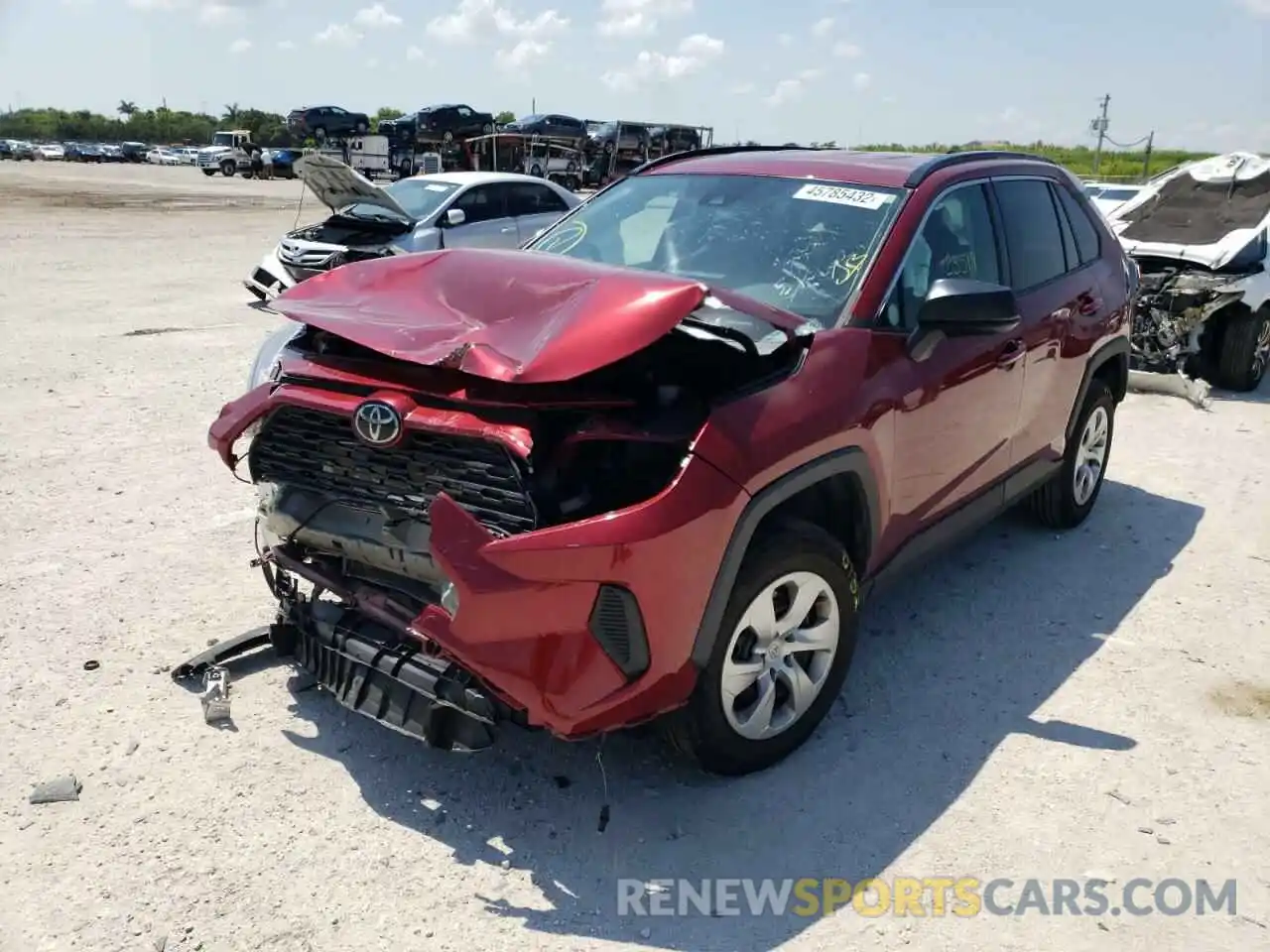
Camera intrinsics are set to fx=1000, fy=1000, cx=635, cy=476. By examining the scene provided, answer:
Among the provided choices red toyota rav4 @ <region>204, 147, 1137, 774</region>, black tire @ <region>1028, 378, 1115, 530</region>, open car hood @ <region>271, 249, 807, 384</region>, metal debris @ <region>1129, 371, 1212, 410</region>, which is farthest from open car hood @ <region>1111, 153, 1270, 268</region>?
open car hood @ <region>271, 249, 807, 384</region>

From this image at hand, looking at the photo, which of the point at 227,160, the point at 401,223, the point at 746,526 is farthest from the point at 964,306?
the point at 227,160

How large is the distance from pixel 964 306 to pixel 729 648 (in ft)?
4.62

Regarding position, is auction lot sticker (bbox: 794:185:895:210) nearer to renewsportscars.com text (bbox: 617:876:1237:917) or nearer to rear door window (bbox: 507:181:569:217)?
renewsportscars.com text (bbox: 617:876:1237:917)

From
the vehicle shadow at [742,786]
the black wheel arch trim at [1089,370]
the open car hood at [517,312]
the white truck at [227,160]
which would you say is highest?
the white truck at [227,160]

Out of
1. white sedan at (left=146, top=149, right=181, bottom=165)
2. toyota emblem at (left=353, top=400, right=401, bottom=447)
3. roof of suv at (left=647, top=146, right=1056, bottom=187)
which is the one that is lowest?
toyota emblem at (left=353, top=400, right=401, bottom=447)

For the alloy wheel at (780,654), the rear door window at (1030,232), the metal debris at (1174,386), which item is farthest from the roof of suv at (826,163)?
the metal debris at (1174,386)

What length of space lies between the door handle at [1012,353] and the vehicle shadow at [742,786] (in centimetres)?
114

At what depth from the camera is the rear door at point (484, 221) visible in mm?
11892

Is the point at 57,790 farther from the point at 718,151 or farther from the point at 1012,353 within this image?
the point at 1012,353

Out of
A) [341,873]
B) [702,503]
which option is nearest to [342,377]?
[702,503]

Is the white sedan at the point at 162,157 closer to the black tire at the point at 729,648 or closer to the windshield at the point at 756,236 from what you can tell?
the windshield at the point at 756,236

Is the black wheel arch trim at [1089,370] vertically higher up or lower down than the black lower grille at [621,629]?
higher up

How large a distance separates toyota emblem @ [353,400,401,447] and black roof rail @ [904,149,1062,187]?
2.19m

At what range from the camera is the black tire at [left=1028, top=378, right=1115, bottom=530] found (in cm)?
511
